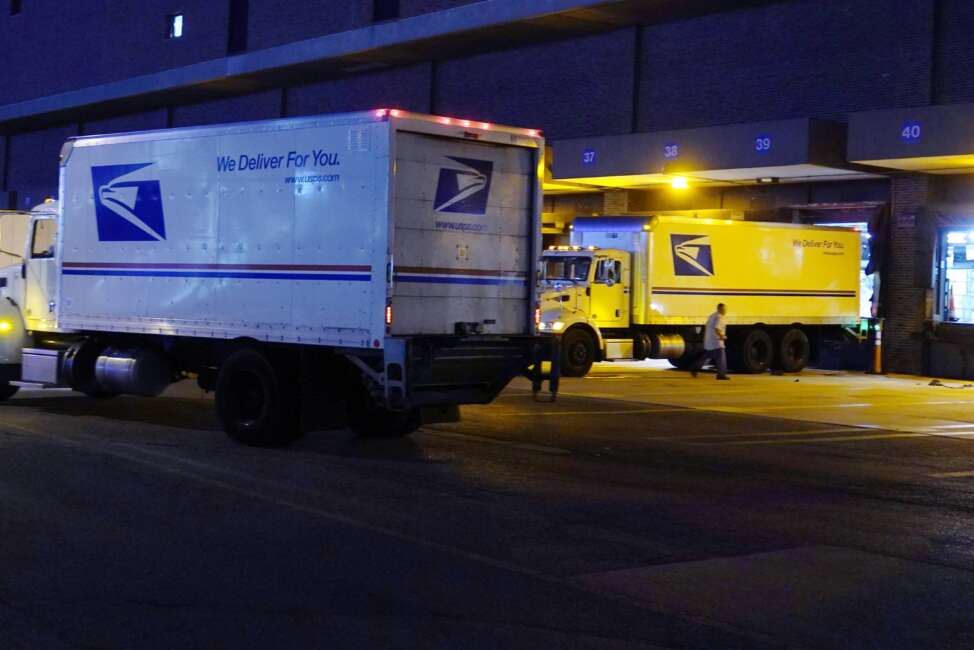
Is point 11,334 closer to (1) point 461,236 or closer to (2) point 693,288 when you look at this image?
(1) point 461,236

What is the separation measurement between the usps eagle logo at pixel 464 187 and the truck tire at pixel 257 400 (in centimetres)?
265

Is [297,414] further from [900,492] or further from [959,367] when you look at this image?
[959,367]

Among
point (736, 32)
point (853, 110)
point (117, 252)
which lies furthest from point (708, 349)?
point (117, 252)

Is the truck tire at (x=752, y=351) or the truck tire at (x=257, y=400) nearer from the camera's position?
the truck tire at (x=257, y=400)

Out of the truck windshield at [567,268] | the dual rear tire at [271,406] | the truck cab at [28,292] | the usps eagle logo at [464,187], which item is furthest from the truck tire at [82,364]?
the truck windshield at [567,268]

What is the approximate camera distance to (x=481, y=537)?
31.9 feet

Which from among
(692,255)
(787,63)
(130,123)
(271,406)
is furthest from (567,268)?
(130,123)

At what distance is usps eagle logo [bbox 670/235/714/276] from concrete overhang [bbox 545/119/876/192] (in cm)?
224

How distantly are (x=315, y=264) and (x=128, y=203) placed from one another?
351 cm

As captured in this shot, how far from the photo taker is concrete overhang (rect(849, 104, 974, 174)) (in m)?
26.1

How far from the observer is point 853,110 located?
30.2 m

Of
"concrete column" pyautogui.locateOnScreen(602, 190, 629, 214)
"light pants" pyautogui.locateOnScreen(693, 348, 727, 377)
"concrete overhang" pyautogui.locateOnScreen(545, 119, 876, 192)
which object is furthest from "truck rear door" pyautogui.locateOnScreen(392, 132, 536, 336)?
"concrete column" pyautogui.locateOnScreen(602, 190, 629, 214)

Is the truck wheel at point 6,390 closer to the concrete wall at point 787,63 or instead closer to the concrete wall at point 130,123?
the concrete wall at point 787,63

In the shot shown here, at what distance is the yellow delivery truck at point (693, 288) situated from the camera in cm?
2788
